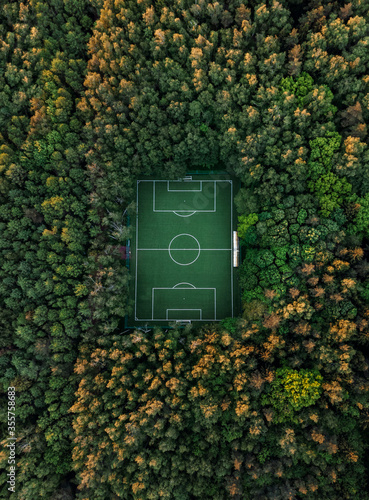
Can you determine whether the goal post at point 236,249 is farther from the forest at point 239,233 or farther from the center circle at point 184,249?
the center circle at point 184,249

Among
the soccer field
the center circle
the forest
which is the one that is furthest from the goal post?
the center circle

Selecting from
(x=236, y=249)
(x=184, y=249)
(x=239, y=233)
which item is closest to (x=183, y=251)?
(x=184, y=249)

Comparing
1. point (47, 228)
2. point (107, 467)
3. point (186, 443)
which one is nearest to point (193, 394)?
point (186, 443)

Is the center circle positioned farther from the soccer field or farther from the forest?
the forest

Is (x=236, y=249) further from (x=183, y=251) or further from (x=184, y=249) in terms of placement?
(x=183, y=251)

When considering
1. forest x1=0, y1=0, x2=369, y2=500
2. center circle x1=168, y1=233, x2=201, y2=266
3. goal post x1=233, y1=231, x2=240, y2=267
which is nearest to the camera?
forest x1=0, y1=0, x2=369, y2=500

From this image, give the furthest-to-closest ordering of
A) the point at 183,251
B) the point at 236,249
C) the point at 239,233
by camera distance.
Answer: the point at 183,251
the point at 236,249
the point at 239,233
